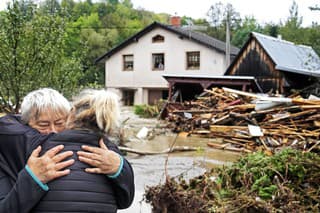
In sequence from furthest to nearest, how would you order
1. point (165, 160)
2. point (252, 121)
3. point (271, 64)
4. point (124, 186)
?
point (271, 64) < point (252, 121) < point (165, 160) < point (124, 186)

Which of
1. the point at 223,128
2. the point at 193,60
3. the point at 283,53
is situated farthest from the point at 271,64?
the point at 193,60

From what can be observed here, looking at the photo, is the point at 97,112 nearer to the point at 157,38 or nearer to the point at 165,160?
the point at 165,160

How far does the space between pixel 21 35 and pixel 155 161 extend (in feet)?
17.1

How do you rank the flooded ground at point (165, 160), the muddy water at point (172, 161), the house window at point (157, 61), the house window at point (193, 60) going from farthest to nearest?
the house window at point (157, 61), the house window at point (193, 60), the muddy water at point (172, 161), the flooded ground at point (165, 160)

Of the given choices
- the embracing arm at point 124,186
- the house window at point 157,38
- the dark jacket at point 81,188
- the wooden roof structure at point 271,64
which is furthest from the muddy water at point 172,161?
the house window at point 157,38

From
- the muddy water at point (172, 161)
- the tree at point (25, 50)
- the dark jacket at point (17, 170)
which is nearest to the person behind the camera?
the dark jacket at point (17, 170)

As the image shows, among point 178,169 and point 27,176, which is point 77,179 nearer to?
point 27,176

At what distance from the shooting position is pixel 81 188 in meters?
1.84

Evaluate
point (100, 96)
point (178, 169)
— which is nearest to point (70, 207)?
point (100, 96)

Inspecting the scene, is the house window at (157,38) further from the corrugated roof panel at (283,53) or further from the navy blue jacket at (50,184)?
the navy blue jacket at (50,184)

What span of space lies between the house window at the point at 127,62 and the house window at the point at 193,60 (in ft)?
17.5

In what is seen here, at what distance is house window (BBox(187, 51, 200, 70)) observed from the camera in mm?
29109

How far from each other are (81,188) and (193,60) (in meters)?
28.0

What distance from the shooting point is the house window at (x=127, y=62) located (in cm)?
3206
